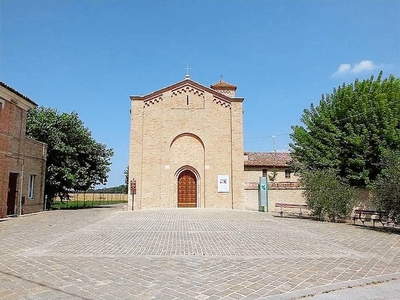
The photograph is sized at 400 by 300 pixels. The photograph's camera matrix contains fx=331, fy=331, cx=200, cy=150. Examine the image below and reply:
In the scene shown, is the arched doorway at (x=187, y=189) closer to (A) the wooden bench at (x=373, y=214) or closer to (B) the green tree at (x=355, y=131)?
(B) the green tree at (x=355, y=131)

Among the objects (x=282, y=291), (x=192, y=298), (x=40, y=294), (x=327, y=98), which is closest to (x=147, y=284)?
(x=192, y=298)

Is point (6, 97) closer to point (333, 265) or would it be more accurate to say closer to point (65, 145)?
point (65, 145)

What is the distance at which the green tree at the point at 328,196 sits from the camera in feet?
55.8

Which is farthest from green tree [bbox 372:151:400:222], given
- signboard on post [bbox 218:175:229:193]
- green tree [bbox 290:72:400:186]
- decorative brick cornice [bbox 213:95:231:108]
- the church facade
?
decorative brick cornice [bbox 213:95:231:108]

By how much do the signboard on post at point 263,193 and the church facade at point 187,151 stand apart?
5.94 feet

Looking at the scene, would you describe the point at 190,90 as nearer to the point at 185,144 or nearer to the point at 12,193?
the point at 185,144

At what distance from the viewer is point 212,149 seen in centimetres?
2636

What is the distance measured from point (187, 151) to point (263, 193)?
6885mm

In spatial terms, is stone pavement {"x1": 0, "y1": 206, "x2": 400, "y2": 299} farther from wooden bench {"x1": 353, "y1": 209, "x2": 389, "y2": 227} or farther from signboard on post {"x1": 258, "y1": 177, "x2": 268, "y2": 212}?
signboard on post {"x1": 258, "y1": 177, "x2": 268, "y2": 212}

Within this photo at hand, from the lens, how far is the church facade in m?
25.6

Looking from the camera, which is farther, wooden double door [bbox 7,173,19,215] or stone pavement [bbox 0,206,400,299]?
wooden double door [bbox 7,173,19,215]

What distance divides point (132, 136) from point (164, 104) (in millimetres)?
3673

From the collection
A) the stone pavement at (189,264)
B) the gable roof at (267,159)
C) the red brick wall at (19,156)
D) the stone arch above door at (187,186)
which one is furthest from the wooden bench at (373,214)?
the gable roof at (267,159)

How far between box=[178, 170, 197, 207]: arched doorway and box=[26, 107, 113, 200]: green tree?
6216 mm
